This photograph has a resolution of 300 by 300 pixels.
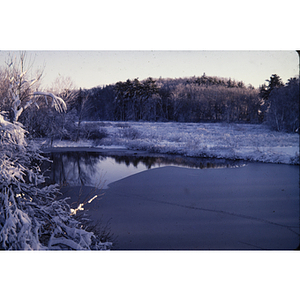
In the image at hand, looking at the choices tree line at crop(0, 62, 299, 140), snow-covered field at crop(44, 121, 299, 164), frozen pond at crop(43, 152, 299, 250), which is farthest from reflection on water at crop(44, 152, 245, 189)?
tree line at crop(0, 62, 299, 140)

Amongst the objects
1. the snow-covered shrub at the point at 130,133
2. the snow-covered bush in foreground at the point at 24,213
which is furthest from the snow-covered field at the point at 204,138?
the snow-covered bush in foreground at the point at 24,213

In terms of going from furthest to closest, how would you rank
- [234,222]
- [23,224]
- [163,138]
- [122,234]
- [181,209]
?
[163,138]
[181,209]
[234,222]
[122,234]
[23,224]

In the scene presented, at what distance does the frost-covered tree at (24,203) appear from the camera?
8.04ft

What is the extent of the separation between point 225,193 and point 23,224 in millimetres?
2729

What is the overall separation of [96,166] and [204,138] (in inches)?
72.6

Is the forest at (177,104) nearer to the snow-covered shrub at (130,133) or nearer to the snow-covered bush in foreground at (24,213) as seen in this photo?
the snow-covered shrub at (130,133)

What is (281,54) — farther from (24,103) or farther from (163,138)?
(24,103)

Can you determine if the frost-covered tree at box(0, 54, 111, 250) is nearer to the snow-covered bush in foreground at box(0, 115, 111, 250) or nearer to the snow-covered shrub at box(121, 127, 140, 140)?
the snow-covered bush in foreground at box(0, 115, 111, 250)

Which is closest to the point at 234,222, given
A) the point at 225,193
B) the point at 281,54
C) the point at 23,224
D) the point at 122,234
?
the point at 225,193

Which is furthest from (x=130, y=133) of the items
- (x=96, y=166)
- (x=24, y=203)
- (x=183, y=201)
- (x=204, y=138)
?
(x=24, y=203)

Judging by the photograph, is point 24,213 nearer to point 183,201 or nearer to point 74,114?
point 74,114

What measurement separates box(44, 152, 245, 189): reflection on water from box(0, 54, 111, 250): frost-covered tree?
1.61ft

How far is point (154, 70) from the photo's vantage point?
3412 mm

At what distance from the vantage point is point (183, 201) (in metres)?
3.59
